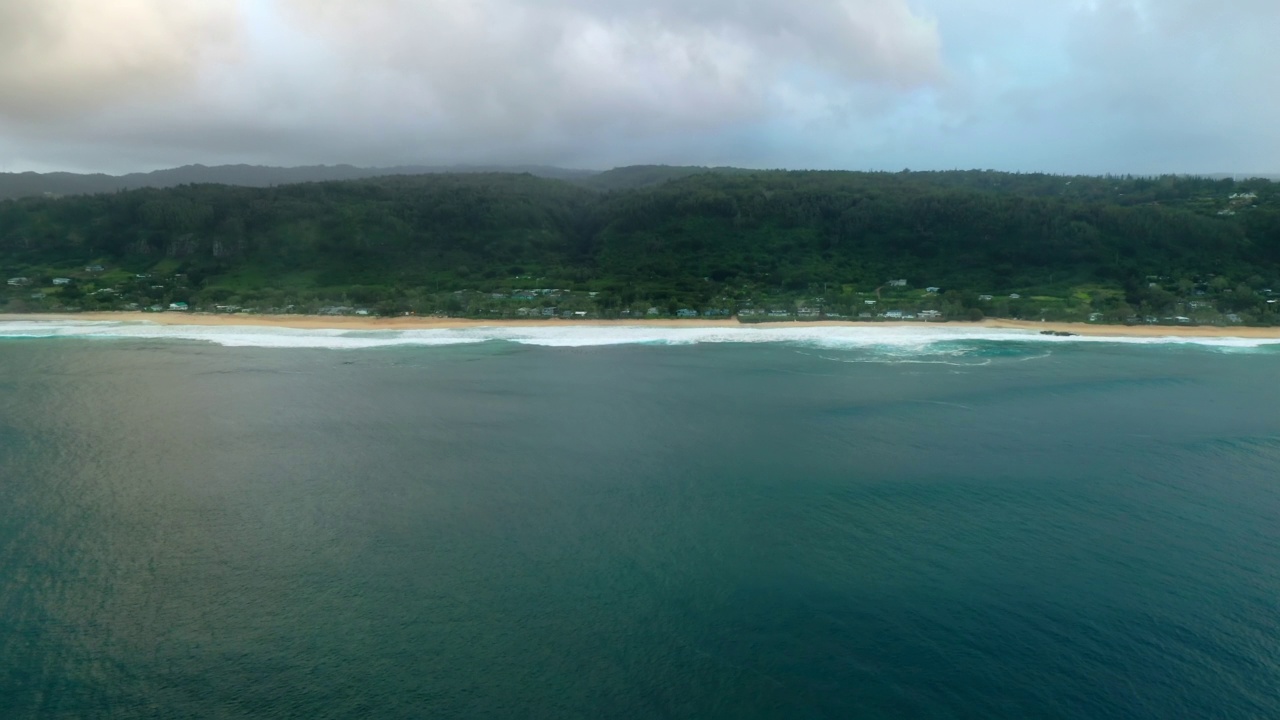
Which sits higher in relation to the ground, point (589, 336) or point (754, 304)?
point (754, 304)

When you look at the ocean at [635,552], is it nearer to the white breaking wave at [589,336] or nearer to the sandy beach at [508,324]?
the white breaking wave at [589,336]

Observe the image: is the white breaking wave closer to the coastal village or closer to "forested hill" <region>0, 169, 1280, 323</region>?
the coastal village

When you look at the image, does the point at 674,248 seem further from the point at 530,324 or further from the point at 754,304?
the point at 530,324

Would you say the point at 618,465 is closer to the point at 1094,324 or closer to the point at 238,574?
the point at 238,574

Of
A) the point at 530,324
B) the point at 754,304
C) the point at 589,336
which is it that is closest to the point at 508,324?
the point at 530,324

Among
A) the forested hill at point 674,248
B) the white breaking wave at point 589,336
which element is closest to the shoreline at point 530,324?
the white breaking wave at point 589,336

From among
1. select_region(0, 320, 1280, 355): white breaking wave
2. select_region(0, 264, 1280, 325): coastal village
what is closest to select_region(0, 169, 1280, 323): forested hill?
select_region(0, 264, 1280, 325): coastal village

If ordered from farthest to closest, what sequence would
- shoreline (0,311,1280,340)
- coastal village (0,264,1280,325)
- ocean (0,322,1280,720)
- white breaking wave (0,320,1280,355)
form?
coastal village (0,264,1280,325) < shoreline (0,311,1280,340) < white breaking wave (0,320,1280,355) < ocean (0,322,1280,720)
